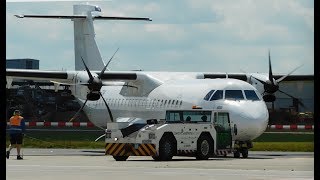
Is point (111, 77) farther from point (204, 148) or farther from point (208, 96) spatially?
point (204, 148)

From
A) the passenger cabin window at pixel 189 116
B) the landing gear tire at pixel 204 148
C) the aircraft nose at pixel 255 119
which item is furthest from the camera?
the aircraft nose at pixel 255 119

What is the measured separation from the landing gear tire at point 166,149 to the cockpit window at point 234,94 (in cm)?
430

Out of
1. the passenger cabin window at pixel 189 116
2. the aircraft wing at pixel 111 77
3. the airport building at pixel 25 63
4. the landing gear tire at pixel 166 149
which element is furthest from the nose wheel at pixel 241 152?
the airport building at pixel 25 63

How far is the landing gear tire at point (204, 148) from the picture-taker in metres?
23.6

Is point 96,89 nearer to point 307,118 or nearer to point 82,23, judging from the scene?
point 82,23

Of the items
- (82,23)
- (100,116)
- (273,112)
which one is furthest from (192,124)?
(273,112)

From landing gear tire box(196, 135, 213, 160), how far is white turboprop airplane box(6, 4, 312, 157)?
6.43ft

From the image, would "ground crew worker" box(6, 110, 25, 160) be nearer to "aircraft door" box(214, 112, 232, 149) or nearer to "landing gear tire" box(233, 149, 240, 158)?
"aircraft door" box(214, 112, 232, 149)

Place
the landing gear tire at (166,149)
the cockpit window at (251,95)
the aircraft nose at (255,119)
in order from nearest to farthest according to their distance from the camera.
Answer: the landing gear tire at (166,149)
the aircraft nose at (255,119)
the cockpit window at (251,95)

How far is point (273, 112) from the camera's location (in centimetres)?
6369

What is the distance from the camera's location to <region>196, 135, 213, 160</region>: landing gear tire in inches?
931

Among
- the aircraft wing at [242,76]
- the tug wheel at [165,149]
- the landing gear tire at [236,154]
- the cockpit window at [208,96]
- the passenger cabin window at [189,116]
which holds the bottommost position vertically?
the landing gear tire at [236,154]

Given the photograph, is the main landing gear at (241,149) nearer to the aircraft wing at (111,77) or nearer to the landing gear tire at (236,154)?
the landing gear tire at (236,154)
